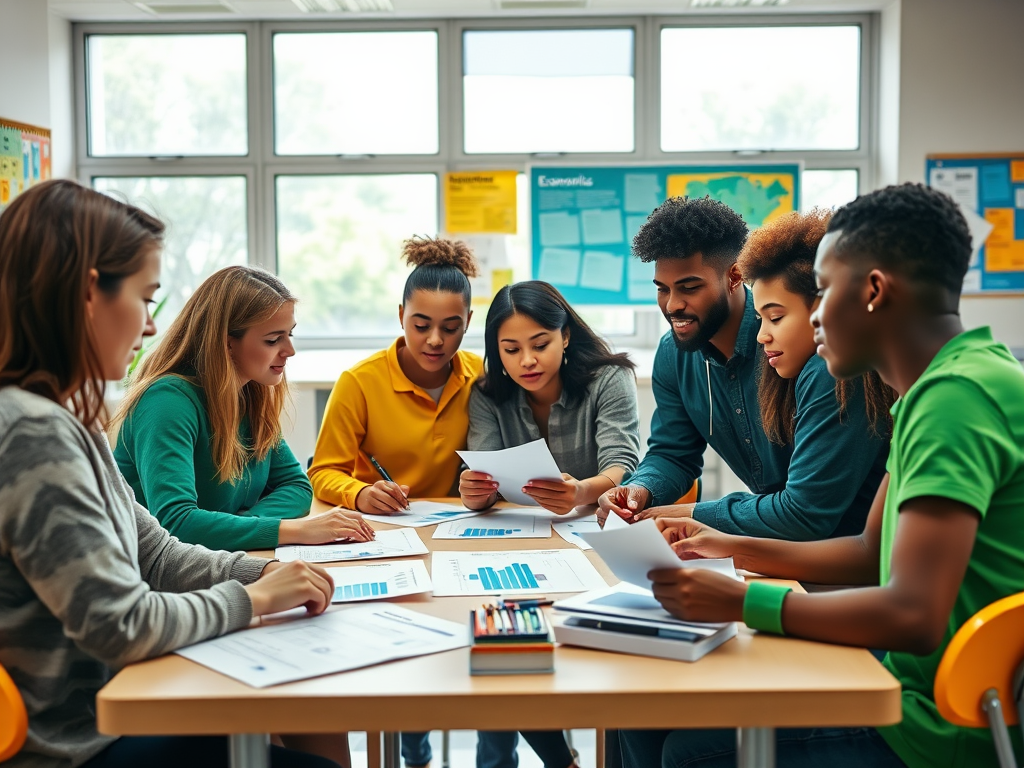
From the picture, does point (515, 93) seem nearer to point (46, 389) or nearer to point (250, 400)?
point (250, 400)

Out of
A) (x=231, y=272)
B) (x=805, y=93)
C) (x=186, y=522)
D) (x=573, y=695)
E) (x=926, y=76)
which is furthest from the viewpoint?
(x=805, y=93)

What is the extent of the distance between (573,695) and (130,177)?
410 centimetres

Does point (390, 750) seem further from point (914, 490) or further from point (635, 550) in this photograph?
point (914, 490)

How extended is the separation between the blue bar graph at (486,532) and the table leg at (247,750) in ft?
2.44

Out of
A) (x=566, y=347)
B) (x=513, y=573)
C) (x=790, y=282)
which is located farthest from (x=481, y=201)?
(x=513, y=573)

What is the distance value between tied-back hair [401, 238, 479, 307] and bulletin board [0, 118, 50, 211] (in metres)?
1.85

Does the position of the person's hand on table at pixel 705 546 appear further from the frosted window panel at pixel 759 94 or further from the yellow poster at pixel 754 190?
the frosted window panel at pixel 759 94

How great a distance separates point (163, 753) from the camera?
1.12 meters

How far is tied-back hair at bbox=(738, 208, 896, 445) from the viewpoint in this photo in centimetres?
153

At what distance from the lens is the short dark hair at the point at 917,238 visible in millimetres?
1095

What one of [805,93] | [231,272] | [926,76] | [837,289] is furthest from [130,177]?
[837,289]

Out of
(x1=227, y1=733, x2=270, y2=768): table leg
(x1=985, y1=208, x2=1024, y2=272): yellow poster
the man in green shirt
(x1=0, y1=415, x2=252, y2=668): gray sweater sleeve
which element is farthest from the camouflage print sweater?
(x1=985, y1=208, x2=1024, y2=272): yellow poster

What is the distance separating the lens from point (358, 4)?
13.1 ft

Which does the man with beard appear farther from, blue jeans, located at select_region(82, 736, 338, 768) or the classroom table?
blue jeans, located at select_region(82, 736, 338, 768)
